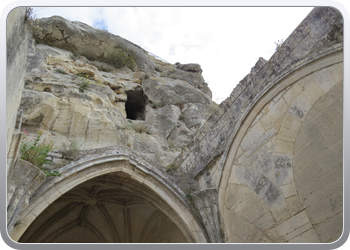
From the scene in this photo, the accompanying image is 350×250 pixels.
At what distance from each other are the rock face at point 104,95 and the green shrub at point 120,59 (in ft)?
0.25

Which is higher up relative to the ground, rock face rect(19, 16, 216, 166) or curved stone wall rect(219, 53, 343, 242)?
rock face rect(19, 16, 216, 166)

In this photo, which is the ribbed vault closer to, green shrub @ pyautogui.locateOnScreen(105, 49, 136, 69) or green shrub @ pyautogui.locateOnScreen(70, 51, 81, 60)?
green shrub @ pyautogui.locateOnScreen(70, 51, 81, 60)

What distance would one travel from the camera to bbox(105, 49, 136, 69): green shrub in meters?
11.5

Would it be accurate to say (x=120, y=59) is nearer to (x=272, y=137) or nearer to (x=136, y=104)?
(x=136, y=104)

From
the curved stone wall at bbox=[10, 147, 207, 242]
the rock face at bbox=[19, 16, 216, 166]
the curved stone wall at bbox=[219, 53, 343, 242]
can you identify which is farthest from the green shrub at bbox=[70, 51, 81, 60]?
the curved stone wall at bbox=[219, 53, 343, 242]

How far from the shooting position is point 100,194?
799cm

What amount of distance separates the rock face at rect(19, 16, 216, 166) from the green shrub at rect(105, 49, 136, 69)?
0.08 meters

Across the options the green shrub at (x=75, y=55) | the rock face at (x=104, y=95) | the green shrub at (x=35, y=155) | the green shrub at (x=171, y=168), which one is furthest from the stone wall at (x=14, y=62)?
the green shrub at (x=75, y=55)

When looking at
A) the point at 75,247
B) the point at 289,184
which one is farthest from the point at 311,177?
the point at 75,247

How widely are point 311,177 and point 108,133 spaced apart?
4.88 metres

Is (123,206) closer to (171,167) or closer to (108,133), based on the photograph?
(108,133)

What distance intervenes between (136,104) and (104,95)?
3.08 m

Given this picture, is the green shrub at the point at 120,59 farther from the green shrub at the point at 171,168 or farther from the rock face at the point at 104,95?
the green shrub at the point at 171,168

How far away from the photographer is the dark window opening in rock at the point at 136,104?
439 inches
